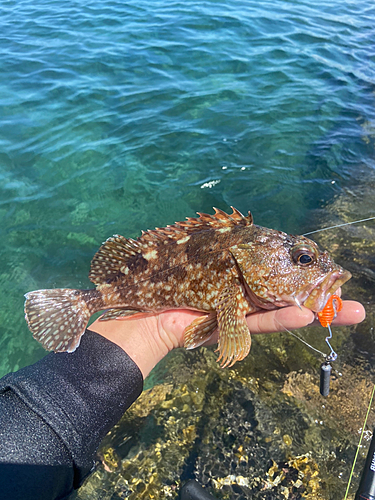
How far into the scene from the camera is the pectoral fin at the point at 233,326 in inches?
155

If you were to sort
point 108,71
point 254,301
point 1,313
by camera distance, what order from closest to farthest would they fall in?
point 254,301
point 1,313
point 108,71

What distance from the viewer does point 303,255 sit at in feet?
12.8

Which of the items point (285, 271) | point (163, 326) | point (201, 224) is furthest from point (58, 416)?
point (285, 271)

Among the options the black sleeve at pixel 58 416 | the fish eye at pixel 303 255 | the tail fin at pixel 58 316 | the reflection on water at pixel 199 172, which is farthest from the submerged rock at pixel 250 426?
the fish eye at pixel 303 255

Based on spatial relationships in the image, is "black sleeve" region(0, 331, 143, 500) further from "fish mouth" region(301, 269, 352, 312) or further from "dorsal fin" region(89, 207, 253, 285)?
"fish mouth" region(301, 269, 352, 312)

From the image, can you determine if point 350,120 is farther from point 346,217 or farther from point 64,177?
point 64,177

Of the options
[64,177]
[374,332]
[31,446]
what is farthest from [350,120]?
[31,446]

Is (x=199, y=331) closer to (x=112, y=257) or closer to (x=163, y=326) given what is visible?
(x=163, y=326)

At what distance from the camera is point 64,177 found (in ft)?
31.6

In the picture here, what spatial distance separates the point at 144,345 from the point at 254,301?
1473 mm

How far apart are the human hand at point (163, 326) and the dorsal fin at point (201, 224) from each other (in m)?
1.01

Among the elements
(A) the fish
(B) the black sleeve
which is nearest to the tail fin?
(A) the fish

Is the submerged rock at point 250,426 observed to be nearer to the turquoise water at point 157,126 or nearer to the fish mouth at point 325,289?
the fish mouth at point 325,289

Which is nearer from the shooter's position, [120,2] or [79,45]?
[79,45]
